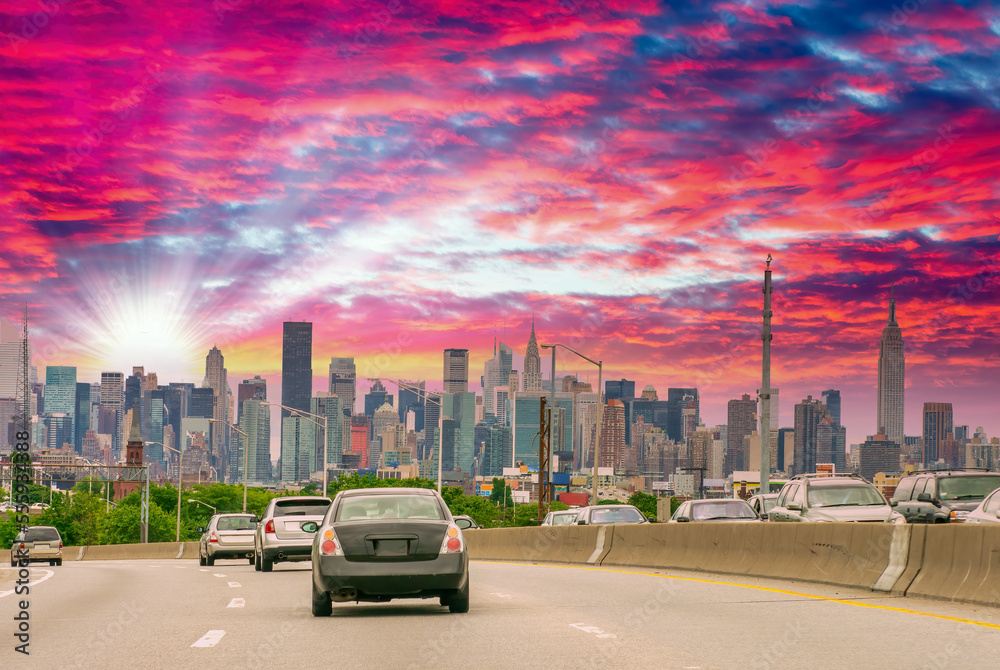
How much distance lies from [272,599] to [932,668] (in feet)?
35.8

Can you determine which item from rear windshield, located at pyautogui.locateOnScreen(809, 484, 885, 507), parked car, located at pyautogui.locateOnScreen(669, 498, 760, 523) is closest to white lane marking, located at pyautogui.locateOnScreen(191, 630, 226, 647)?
rear windshield, located at pyautogui.locateOnScreen(809, 484, 885, 507)

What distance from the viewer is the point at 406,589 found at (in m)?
13.6

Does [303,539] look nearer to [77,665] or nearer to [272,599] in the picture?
[272,599]

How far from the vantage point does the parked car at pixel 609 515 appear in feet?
104

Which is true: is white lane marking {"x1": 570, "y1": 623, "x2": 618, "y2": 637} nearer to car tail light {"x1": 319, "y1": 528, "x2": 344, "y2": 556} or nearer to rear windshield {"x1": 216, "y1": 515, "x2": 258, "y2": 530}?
car tail light {"x1": 319, "y1": 528, "x2": 344, "y2": 556}

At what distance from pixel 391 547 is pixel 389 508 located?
1.25m

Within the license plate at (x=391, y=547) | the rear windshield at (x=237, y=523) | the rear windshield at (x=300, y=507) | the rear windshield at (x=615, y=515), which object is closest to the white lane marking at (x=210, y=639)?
the license plate at (x=391, y=547)

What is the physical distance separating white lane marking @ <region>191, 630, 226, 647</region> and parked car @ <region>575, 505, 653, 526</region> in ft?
62.6

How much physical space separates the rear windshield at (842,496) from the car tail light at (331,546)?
44.9 feet

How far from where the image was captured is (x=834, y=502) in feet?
81.5

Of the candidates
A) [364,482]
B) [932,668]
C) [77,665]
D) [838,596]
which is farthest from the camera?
[364,482]

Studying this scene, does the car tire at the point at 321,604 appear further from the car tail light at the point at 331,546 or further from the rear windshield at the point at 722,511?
the rear windshield at the point at 722,511

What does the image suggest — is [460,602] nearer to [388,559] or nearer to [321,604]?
[388,559]

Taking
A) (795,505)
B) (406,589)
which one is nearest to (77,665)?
(406,589)
